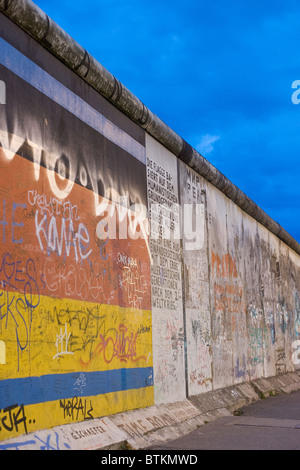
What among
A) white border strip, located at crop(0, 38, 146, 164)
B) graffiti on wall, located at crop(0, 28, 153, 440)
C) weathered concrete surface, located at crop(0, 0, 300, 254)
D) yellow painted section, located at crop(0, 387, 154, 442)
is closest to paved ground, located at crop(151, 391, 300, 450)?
yellow painted section, located at crop(0, 387, 154, 442)

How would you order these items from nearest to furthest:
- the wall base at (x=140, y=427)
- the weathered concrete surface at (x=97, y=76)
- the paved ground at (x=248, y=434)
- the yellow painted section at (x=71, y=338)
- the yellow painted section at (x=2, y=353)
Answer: the yellow painted section at (x=2, y=353), the yellow painted section at (x=71, y=338), the wall base at (x=140, y=427), the weathered concrete surface at (x=97, y=76), the paved ground at (x=248, y=434)

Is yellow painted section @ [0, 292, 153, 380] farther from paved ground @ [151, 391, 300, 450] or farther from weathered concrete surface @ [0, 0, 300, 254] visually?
weathered concrete surface @ [0, 0, 300, 254]

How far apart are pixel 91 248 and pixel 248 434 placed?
3199mm

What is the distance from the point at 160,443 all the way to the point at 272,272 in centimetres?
1094

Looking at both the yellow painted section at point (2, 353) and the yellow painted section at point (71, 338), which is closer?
the yellow painted section at point (2, 353)

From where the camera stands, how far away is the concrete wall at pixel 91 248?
5402 mm

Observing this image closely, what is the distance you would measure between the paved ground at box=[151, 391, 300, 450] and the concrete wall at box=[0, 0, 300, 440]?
772 millimetres

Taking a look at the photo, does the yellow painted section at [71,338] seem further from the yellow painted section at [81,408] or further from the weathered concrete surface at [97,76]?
the weathered concrete surface at [97,76]

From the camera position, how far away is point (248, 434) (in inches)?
295

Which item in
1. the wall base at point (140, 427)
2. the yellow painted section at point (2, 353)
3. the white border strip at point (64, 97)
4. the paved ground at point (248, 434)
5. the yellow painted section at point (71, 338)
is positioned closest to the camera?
the yellow painted section at point (2, 353)

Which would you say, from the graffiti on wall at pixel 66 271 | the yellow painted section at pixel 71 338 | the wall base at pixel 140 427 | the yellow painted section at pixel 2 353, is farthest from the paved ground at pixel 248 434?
the yellow painted section at pixel 2 353

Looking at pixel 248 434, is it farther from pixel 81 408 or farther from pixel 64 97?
pixel 64 97

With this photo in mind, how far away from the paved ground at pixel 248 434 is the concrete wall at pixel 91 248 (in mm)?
772

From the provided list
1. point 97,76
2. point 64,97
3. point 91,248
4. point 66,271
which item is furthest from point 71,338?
point 97,76
